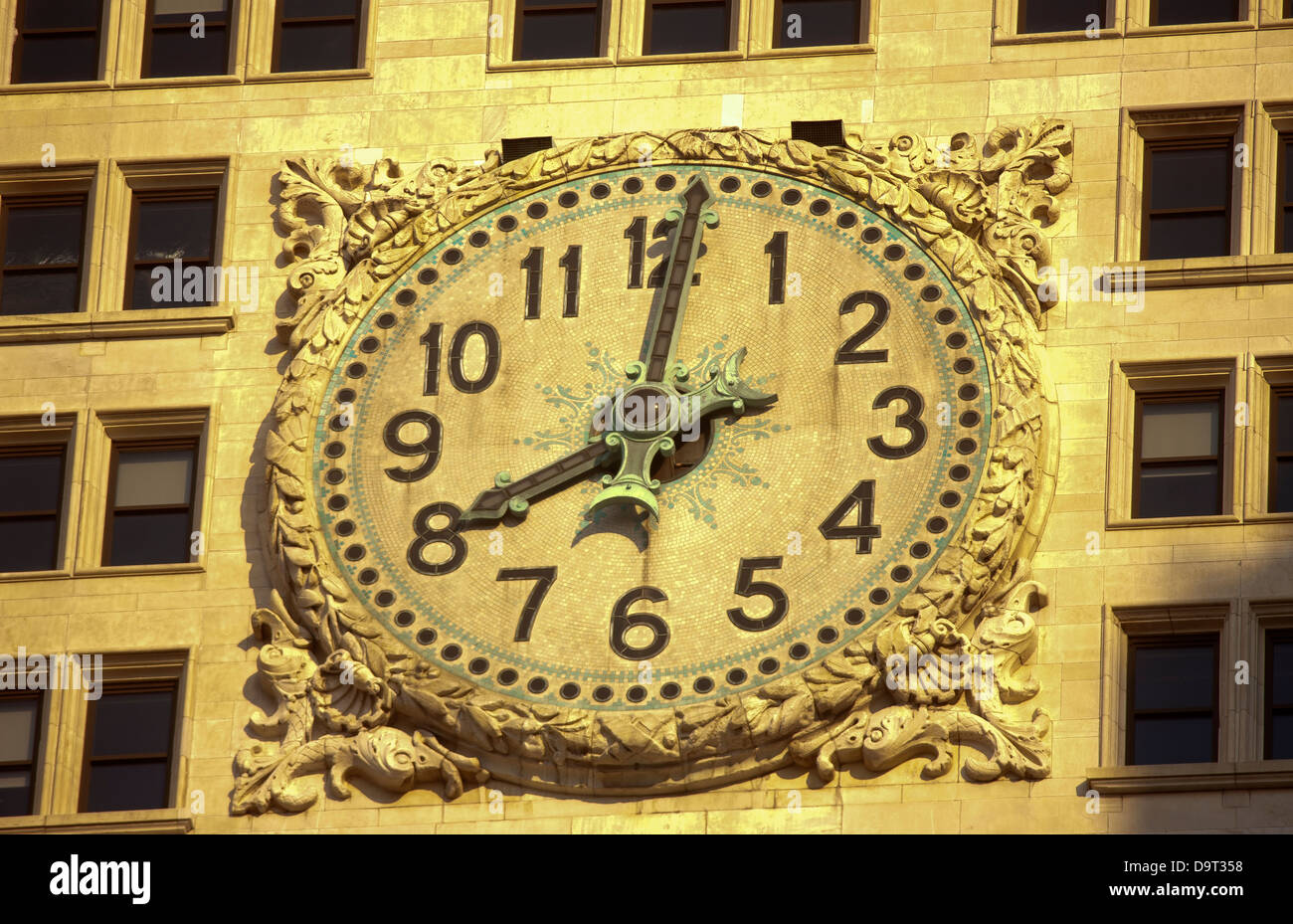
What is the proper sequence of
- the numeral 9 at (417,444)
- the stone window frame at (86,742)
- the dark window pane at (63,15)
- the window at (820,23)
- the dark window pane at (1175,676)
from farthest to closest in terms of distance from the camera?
the dark window pane at (63,15)
the window at (820,23)
the numeral 9 at (417,444)
the stone window frame at (86,742)
the dark window pane at (1175,676)

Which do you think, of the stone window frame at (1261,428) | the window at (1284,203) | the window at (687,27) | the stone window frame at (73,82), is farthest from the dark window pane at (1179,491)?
the stone window frame at (73,82)

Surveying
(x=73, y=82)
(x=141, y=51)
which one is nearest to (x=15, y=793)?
(x=73, y=82)

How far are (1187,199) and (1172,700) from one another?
5.40 meters

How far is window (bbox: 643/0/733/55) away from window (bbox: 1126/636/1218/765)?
799 centimetres

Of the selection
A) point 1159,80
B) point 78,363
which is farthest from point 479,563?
point 1159,80

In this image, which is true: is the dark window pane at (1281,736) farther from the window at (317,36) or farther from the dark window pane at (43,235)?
the dark window pane at (43,235)

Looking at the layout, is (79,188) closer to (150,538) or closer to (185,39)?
(185,39)

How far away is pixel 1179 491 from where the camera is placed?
46.3 metres

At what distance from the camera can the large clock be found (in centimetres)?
4516

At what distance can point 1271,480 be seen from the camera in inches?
1813

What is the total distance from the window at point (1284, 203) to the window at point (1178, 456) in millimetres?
1732

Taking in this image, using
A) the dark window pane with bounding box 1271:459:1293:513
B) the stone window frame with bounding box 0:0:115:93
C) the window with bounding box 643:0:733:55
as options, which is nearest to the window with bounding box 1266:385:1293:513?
the dark window pane with bounding box 1271:459:1293:513

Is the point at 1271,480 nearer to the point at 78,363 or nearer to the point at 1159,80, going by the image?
the point at 1159,80

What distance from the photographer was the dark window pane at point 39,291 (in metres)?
49.3
